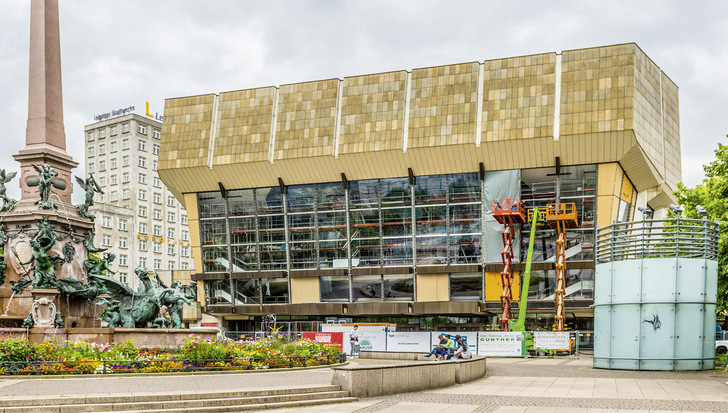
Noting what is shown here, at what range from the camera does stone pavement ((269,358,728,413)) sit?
17.1 meters

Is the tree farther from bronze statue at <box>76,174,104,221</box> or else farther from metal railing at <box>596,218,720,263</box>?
bronze statue at <box>76,174,104,221</box>

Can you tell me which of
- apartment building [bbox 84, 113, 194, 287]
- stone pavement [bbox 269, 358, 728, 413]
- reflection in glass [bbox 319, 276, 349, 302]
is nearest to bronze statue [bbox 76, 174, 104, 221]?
stone pavement [bbox 269, 358, 728, 413]

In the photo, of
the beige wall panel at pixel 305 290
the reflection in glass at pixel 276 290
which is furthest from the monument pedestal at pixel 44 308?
the reflection in glass at pixel 276 290

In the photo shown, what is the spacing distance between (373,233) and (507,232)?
10.8 m

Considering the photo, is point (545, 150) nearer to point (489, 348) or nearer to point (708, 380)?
point (489, 348)

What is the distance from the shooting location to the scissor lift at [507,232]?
181ft

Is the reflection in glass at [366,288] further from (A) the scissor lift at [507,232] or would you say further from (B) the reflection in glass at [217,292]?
(B) the reflection in glass at [217,292]

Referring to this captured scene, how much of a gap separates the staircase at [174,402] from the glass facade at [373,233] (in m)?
42.0

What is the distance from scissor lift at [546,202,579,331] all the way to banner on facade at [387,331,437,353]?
1573cm

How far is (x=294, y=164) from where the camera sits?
60969 mm

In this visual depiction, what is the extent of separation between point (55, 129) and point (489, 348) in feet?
79.5

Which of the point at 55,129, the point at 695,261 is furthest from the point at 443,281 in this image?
the point at 55,129

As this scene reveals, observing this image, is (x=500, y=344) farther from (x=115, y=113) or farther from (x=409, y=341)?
(x=115, y=113)

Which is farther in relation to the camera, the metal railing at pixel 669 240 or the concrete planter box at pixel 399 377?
the metal railing at pixel 669 240
